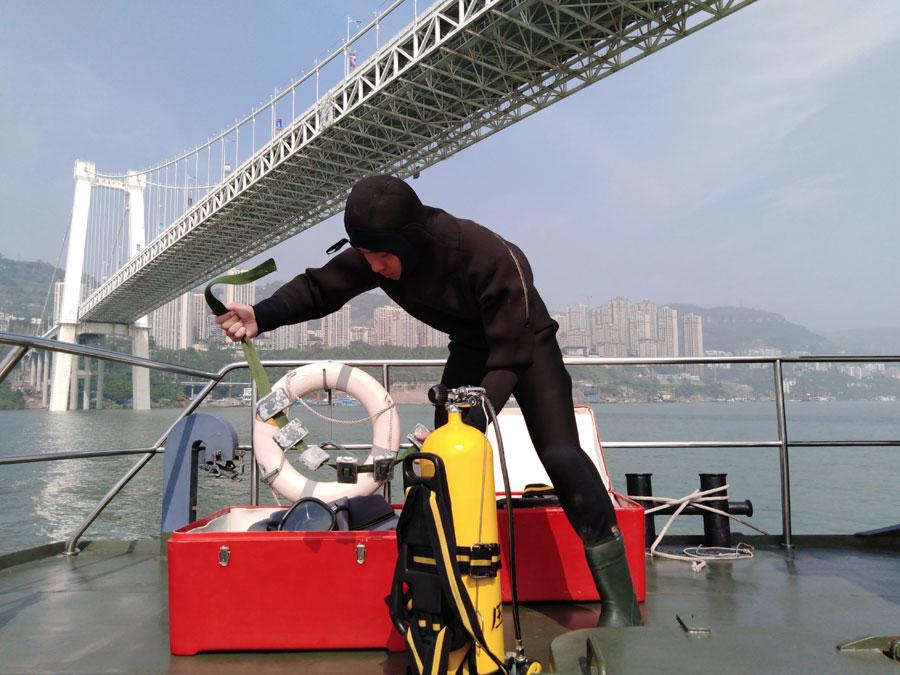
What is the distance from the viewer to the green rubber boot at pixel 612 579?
1.43 m

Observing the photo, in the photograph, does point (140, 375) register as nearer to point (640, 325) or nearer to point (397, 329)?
point (397, 329)

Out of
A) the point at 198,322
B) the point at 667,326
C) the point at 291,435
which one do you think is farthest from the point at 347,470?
the point at 667,326

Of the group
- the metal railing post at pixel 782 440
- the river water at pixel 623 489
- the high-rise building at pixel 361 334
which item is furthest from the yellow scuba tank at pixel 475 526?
the high-rise building at pixel 361 334

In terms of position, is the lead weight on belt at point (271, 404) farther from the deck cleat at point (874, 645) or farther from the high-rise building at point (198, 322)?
the high-rise building at point (198, 322)

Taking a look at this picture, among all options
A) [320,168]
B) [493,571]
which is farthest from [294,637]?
[320,168]

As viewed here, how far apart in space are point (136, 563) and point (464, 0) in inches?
949

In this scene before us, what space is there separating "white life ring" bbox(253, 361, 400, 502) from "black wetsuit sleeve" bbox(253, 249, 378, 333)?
276mm

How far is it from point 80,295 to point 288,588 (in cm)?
4141

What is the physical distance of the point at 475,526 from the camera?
3.91 ft

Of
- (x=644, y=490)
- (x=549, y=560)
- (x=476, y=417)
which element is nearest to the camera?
(x=476, y=417)

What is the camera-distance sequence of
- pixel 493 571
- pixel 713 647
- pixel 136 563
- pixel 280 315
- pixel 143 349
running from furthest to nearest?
1. pixel 143 349
2. pixel 136 563
3. pixel 280 315
4. pixel 493 571
5. pixel 713 647

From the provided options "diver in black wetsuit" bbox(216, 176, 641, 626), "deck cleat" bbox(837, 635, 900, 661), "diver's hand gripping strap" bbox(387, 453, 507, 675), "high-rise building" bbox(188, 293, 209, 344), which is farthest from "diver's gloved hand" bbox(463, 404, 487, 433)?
"high-rise building" bbox(188, 293, 209, 344)

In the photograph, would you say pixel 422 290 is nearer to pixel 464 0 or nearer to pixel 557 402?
pixel 557 402

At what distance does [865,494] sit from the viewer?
12320mm
